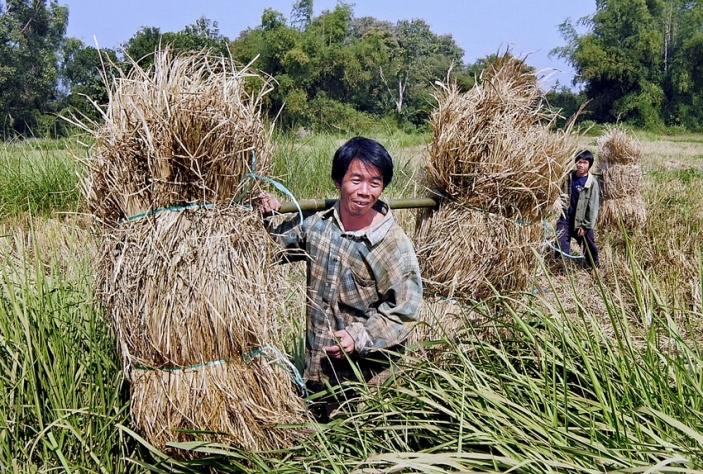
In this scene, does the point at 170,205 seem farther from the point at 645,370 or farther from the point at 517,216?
the point at 517,216

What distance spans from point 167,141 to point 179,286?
43cm

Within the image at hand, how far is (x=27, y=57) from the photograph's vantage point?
38406 mm

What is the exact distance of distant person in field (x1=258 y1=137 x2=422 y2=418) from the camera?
2.10 m

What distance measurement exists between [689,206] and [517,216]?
264 inches

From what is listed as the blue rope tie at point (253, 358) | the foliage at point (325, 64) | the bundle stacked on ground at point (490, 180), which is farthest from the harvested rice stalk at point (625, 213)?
the foliage at point (325, 64)


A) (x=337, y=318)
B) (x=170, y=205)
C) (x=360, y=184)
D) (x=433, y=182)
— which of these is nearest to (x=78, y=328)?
(x=170, y=205)

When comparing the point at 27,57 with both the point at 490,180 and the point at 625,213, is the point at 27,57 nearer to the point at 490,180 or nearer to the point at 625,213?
the point at 625,213

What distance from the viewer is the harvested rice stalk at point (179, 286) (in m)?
1.75

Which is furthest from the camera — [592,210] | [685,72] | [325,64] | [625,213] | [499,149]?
[685,72]

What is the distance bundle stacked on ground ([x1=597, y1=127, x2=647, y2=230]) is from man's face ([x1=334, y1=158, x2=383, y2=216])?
6648 mm

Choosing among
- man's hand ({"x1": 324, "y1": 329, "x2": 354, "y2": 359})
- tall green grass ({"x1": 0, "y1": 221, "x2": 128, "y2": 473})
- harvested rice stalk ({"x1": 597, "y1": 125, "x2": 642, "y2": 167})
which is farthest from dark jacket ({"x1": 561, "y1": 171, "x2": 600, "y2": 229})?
tall green grass ({"x1": 0, "y1": 221, "x2": 128, "y2": 473})

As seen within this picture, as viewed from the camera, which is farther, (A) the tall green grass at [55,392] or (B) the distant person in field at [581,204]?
(B) the distant person in field at [581,204]

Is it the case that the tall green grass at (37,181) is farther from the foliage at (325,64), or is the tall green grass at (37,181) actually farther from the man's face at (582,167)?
the foliage at (325,64)

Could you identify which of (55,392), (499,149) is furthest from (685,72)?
(55,392)
